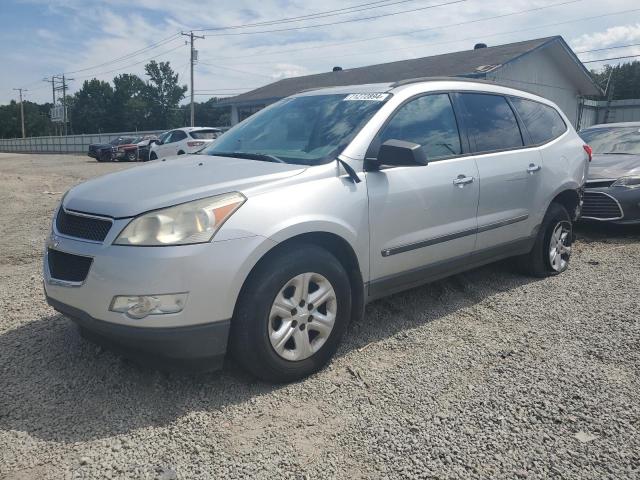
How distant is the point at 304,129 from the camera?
151 inches

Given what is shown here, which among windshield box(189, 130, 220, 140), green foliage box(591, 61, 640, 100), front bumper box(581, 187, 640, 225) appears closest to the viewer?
front bumper box(581, 187, 640, 225)

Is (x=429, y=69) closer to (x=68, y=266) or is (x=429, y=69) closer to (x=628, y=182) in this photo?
(x=628, y=182)

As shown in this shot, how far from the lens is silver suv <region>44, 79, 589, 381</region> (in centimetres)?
270

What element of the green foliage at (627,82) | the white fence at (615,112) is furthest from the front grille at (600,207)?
the green foliage at (627,82)

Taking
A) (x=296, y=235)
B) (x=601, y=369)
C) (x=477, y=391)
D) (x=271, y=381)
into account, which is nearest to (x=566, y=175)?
(x=601, y=369)

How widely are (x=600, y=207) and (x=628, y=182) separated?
45 cm

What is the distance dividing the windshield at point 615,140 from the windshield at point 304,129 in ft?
18.5

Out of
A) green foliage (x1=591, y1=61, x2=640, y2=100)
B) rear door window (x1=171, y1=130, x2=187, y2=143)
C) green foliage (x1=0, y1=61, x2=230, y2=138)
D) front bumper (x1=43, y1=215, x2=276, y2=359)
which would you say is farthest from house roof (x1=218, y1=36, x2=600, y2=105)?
green foliage (x1=0, y1=61, x2=230, y2=138)

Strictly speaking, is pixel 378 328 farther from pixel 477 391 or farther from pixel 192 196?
pixel 192 196

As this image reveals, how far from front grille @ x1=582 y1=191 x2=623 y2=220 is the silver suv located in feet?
8.82

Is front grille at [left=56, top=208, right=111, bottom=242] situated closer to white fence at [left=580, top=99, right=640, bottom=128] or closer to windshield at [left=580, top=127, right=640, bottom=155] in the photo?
windshield at [left=580, top=127, right=640, bottom=155]

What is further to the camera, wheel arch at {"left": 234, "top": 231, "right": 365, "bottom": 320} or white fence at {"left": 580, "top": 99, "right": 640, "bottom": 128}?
white fence at {"left": 580, "top": 99, "right": 640, "bottom": 128}

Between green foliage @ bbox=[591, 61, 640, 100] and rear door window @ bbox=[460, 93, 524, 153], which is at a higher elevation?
green foliage @ bbox=[591, 61, 640, 100]

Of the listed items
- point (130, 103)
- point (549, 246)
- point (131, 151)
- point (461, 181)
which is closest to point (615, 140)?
point (549, 246)
